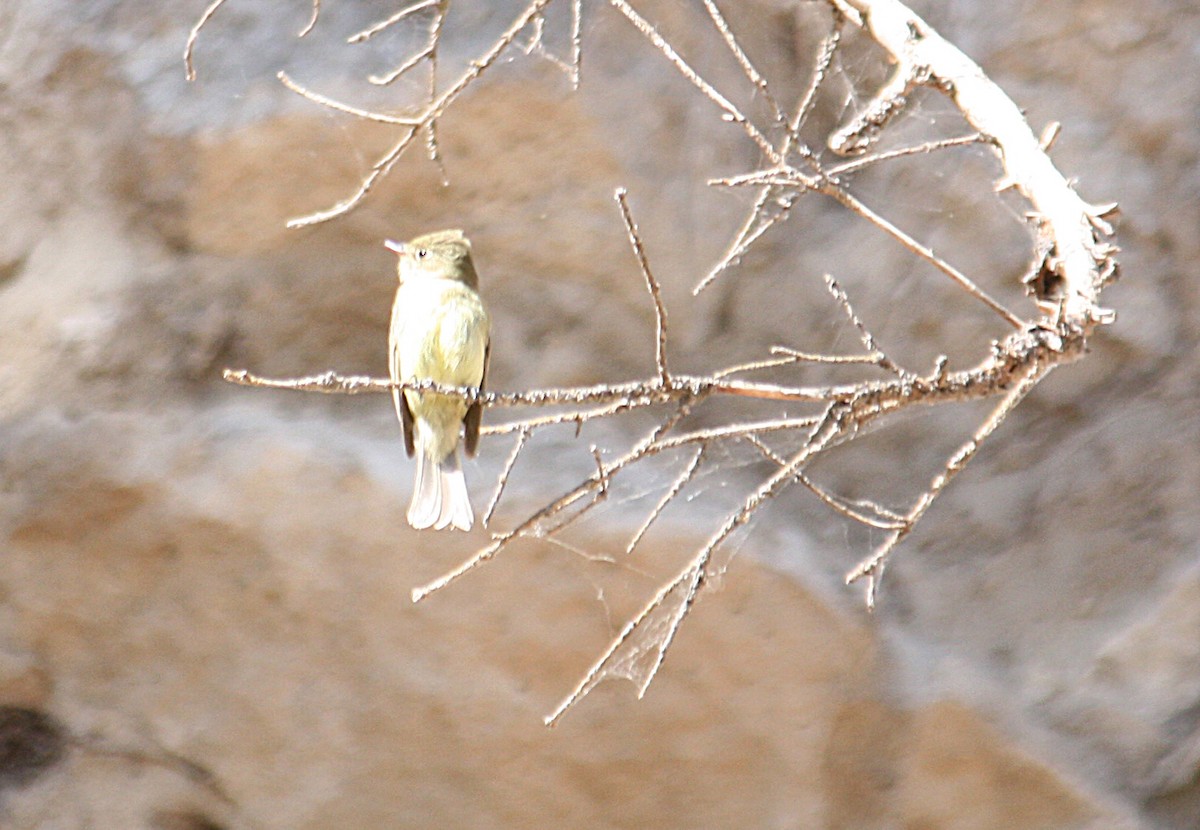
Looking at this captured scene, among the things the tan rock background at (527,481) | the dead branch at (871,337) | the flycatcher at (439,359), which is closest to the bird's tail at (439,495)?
the flycatcher at (439,359)

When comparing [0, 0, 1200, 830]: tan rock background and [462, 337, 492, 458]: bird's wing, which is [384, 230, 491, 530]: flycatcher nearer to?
[462, 337, 492, 458]: bird's wing

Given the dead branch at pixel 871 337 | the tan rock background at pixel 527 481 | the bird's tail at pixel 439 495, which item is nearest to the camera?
the dead branch at pixel 871 337

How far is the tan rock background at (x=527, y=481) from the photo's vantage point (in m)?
3.17

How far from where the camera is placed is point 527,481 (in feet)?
10.5

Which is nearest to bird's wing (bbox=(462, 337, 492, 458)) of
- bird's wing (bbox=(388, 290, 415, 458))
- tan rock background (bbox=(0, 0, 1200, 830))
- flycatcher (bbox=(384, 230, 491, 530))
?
flycatcher (bbox=(384, 230, 491, 530))

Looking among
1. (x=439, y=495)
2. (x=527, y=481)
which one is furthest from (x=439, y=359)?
(x=527, y=481)

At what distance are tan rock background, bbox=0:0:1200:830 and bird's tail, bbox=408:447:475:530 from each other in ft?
1.68

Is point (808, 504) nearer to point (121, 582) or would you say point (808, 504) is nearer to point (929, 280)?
point (929, 280)

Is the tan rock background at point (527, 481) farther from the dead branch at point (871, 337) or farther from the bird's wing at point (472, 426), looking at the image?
the dead branch at point (871, 337)

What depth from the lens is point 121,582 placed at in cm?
321

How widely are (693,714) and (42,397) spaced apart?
1.64 m

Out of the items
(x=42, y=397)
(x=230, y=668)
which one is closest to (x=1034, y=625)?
(x=230, y=668)

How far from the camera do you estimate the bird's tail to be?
8.52ft

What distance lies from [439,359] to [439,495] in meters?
0.26
